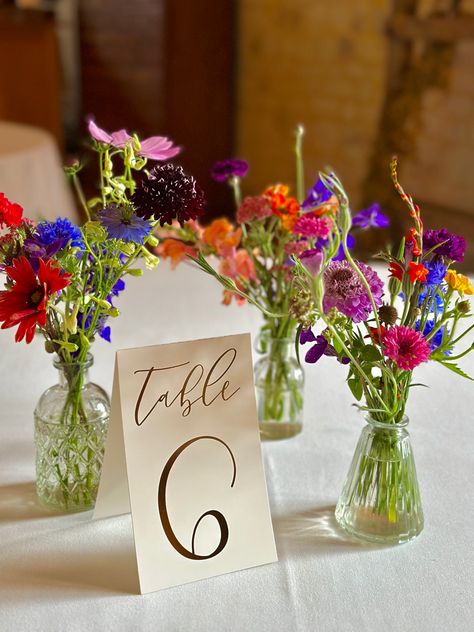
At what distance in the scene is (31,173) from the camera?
2355mm

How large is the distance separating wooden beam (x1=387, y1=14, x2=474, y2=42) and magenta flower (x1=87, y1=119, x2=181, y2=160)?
3.03 metres

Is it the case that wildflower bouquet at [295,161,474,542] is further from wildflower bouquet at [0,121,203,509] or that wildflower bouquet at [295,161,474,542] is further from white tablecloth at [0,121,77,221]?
white tablecloth at [0,121,77,221]

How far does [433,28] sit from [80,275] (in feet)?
10.5

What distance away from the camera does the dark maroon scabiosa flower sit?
67cm

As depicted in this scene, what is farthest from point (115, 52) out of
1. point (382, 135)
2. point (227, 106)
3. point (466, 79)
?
point (466, 79)

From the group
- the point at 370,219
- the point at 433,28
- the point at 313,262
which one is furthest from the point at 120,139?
the point at 433,28

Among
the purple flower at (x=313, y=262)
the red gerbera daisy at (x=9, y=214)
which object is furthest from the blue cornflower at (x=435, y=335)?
the red gerbera daisy at (x=9, y=214)

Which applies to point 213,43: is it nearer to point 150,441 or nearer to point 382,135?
point 382,135

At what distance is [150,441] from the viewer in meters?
0.72

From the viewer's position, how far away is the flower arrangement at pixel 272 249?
0.90m

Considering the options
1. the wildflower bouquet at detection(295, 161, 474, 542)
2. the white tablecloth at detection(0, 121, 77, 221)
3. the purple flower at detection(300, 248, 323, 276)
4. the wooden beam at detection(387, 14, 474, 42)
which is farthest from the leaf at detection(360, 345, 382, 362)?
the wooden beam at detection(387, 14, 474, 42)

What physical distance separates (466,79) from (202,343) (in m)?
3.19

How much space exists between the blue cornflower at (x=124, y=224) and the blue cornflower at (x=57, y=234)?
0.03 m

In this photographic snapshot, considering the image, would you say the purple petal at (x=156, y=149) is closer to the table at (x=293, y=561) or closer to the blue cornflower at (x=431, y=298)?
the blue cornflower at (x=431, y=298)
